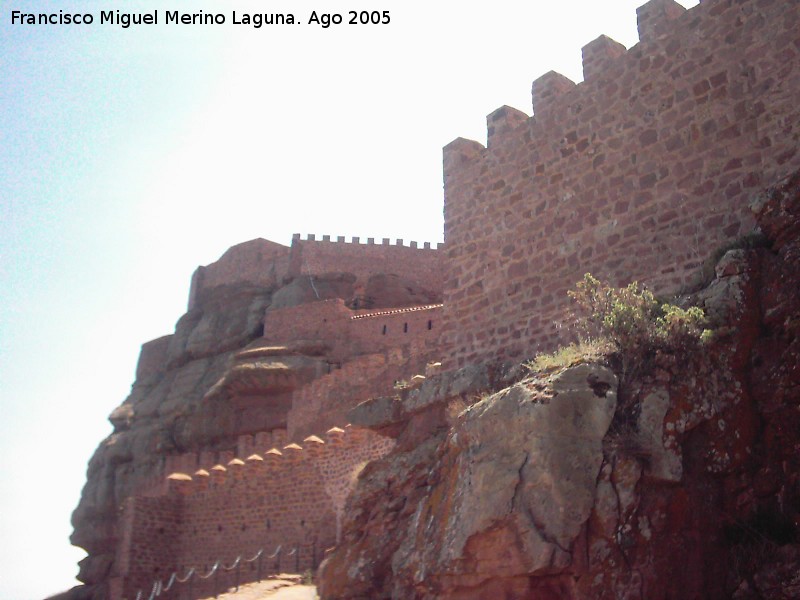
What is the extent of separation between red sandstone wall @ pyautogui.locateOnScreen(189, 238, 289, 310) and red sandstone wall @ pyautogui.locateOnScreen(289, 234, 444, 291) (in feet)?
2.97

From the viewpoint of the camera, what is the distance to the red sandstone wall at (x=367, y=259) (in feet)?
120

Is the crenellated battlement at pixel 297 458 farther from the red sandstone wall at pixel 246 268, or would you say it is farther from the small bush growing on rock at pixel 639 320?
the red sandstone wall at pixel 246 268

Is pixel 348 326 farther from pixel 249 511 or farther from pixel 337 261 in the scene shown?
pixel 249 511

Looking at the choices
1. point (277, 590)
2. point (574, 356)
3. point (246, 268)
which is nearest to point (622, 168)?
point (574, 356)

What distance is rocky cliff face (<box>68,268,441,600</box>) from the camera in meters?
29.9

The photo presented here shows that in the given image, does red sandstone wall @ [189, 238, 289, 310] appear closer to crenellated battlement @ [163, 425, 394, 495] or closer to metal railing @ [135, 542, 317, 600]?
crenellated battlement @ [163, 425, 394, 495]

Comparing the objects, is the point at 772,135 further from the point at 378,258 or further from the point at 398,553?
the point at 378,258

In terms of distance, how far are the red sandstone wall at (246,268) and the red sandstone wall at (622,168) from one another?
26460 mm

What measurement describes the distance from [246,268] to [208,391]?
8.55 m

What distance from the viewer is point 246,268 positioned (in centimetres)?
3850

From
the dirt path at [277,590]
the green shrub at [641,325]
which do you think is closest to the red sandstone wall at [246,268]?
the dirt path at [277,590]

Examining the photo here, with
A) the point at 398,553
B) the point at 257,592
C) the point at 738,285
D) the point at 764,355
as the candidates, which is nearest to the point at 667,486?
the point at 764,355

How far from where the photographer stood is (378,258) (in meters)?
36.9

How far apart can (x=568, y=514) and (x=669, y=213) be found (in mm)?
3701
